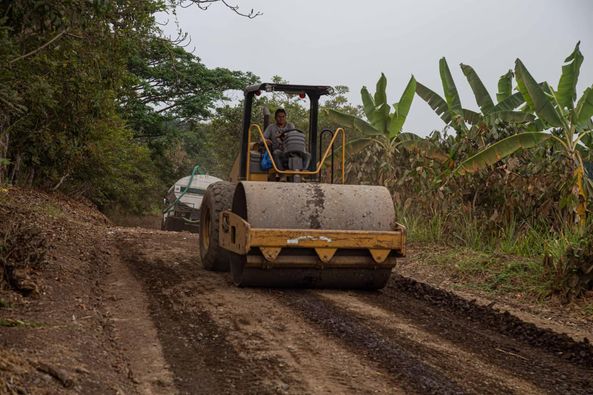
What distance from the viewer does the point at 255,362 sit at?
5309 mm

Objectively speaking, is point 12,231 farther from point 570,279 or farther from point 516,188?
point 516,188

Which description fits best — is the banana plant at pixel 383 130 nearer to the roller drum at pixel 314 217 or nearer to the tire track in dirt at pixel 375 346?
the roller drum at pixel 314 217

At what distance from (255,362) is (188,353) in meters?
0.58

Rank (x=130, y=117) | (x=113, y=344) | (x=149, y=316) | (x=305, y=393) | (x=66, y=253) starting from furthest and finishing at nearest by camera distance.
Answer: (x=130, y=117) → (x=66, y=253) → (x=149, y=316) → (x=113, y=344) → (x=305, y=393)

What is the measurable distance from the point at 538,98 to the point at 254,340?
821 centimetres

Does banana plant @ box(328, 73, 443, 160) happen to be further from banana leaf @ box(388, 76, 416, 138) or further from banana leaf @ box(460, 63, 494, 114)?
banana leaf @ box(460, 63, 494, 114)

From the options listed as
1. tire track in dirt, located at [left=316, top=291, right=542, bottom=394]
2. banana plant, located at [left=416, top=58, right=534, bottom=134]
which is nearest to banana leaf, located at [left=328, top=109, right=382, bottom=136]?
banana plant, located at [left=416, top=58, right=534, bottom=134]

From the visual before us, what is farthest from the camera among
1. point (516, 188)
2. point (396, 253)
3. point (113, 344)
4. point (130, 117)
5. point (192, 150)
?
point (192, 150)

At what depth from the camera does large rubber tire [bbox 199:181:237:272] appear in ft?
32.5

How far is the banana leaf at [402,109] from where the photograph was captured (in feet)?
50.8

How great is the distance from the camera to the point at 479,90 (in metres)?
15.4

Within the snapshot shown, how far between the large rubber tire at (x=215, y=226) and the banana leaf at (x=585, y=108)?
6158 mm

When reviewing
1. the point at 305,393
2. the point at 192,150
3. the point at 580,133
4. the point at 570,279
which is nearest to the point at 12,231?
the point at 305,393

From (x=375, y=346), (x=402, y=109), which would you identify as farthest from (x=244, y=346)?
(x=402, y=109)
